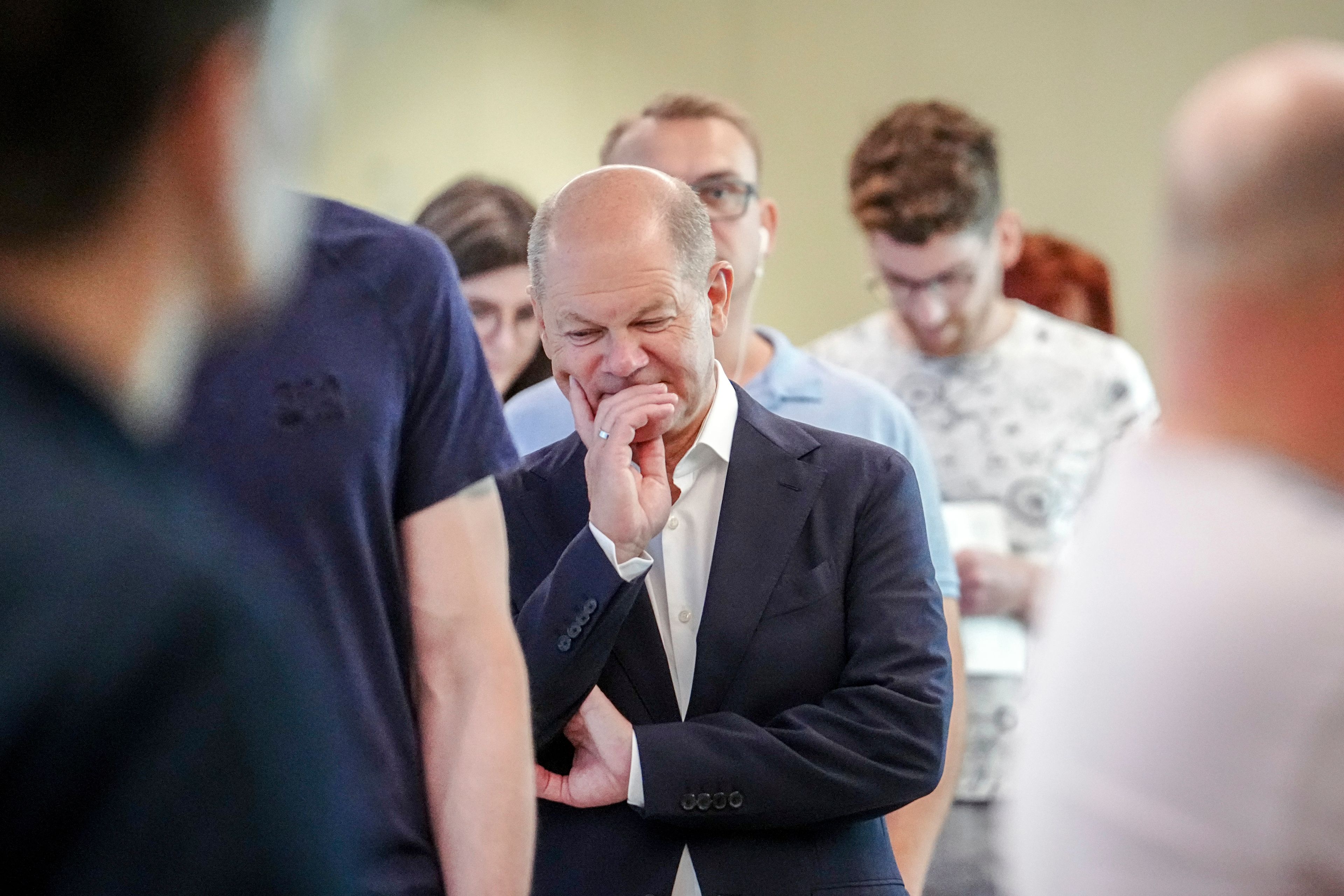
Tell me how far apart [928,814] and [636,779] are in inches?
25.4

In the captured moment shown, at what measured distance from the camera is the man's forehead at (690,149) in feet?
7.70

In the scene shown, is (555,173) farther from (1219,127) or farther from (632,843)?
(1219,127)

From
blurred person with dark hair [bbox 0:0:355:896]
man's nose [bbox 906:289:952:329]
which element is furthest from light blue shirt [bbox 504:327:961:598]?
blurred person with dark hair [bbox 0:0:355:896]

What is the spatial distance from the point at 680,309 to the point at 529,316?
1.12 meters

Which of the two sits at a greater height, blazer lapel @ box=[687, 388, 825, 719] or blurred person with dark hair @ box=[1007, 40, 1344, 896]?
blurred person with dark hair @ box=[1007, 40, 1344, 896]

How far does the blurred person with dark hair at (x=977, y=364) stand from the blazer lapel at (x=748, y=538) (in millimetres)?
1083

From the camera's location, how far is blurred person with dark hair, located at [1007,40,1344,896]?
887 millimetres

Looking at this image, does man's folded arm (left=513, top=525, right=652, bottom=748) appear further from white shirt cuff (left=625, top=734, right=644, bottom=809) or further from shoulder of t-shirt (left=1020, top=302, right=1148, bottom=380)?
shoulder of t-shirt (left=1020, top=302, right=1148, bottom=380)

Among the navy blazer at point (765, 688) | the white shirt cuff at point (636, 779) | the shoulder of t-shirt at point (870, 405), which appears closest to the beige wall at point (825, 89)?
the shoulder of t-shirt at point (870, 405)

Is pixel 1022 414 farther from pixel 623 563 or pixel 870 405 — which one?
pixel 623 563

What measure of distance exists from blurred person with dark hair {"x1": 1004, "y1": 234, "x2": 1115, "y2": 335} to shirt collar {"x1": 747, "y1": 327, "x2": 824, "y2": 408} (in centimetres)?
189

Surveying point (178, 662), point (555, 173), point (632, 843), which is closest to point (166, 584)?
point (178, 662)

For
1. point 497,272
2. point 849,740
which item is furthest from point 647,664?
point 497,272

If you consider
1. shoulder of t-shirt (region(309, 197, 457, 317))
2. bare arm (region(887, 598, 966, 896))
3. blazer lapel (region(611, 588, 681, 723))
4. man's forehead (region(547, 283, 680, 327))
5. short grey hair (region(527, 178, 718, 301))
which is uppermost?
shoulder of t-shirt (region(309, 197, 457, 317))
